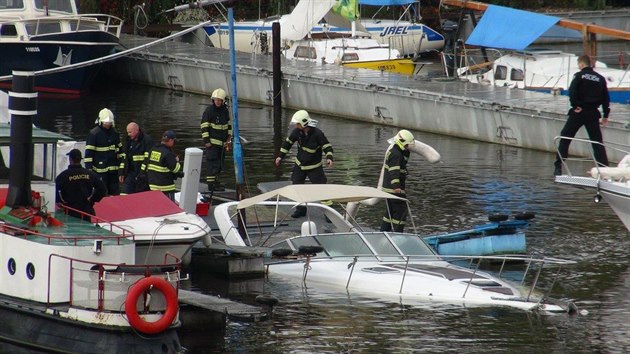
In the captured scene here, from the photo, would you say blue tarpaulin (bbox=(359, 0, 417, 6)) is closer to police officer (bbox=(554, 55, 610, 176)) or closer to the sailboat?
the sailboat

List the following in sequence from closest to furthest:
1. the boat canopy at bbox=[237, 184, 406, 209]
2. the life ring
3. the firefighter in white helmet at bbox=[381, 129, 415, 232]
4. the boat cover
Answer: the life ring < the boat cover < the boat canopy at bbox=[237, 184, 406, 209] < the firefighter in white helmet at bbox=[381, 129, 415, 232]

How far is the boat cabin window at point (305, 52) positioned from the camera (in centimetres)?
4250

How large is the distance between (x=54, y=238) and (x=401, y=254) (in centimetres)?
513

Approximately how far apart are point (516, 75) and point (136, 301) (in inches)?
961

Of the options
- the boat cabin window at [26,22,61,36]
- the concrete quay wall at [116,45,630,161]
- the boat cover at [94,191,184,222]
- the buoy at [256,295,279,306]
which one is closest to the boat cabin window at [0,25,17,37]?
the boat cabin window at [26,22,61,36]

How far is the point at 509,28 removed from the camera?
3728cm

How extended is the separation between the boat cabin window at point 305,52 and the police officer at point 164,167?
22.7m

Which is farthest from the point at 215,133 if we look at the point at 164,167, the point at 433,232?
the point at 433,232

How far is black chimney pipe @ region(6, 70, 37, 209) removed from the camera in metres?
15.9

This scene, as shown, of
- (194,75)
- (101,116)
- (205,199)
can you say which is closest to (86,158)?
(101,116)

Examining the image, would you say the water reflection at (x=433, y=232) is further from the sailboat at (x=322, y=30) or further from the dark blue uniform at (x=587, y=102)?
the sailboat at (x=322, y=30)

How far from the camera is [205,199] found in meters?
22.5

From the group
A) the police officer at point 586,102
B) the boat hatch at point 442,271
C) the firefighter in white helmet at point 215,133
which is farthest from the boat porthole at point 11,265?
the police officer at point 586,102

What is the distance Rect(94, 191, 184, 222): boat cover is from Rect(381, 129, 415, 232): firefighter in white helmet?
3580mm
